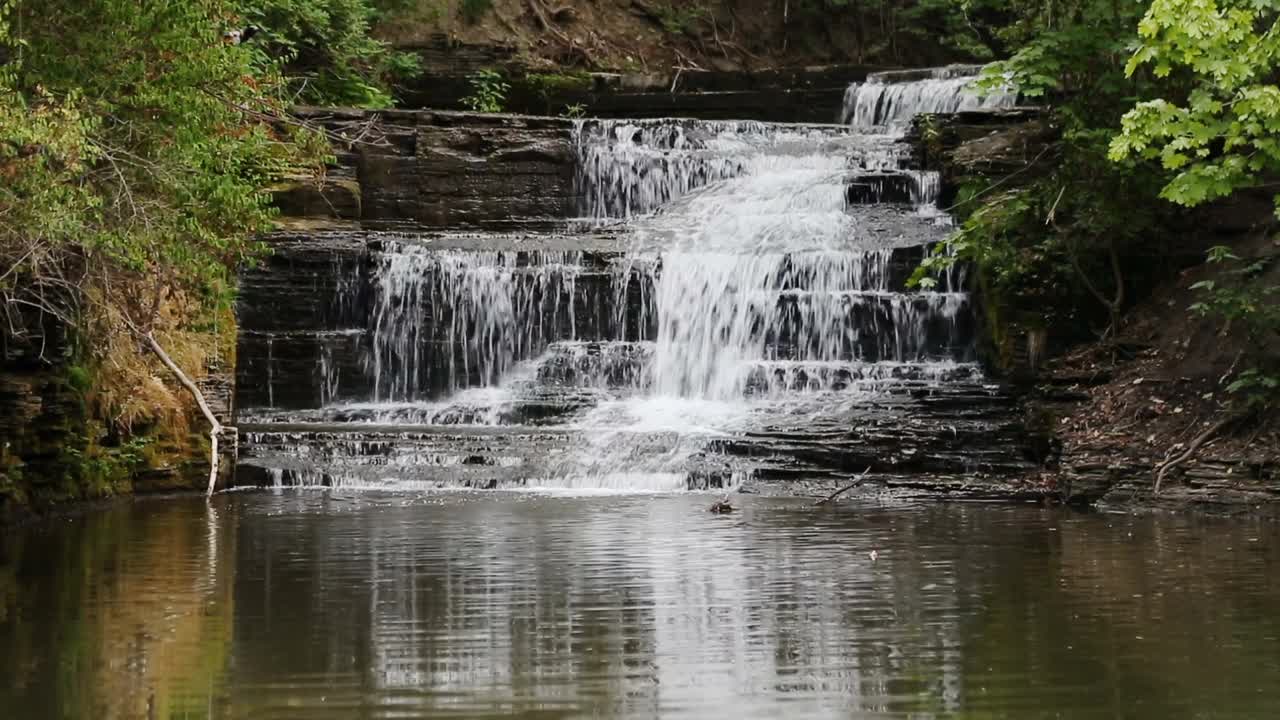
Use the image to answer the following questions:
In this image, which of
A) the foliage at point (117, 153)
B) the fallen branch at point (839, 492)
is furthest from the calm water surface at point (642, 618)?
the foliage at point (117, 153)

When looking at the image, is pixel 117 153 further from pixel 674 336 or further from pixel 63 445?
pixel 674 336

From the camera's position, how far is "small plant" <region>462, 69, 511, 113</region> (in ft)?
116

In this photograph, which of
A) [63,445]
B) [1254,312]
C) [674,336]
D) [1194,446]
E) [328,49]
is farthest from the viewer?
[328,49]

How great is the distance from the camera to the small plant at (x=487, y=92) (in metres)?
35.3

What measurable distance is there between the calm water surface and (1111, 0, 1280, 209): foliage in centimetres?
321

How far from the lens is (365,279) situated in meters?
25.8

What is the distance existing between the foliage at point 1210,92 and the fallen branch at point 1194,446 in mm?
2263

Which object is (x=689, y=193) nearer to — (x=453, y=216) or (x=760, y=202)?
(x=760, y=202)

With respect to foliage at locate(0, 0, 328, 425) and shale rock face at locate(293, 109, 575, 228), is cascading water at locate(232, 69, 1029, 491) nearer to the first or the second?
shale rock face at locate(293, 109, 575, 228)

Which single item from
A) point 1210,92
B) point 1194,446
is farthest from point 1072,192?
point 1194,446

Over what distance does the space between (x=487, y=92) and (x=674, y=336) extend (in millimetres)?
12487

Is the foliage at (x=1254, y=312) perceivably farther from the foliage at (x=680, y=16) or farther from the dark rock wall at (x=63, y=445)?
the foliage at (x=680, y=16)

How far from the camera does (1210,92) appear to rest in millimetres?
16141

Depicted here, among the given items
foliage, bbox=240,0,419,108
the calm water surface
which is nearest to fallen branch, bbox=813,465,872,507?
the calm water surface
